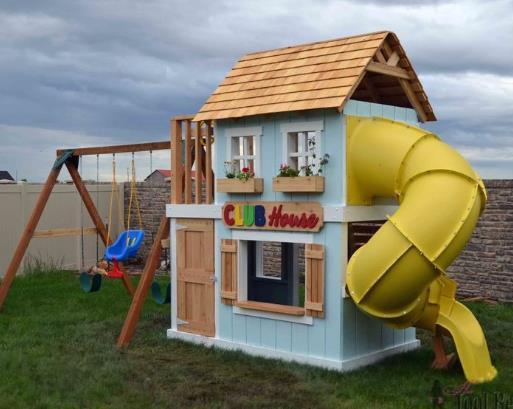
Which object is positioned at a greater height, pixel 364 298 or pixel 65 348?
pixel 364 298

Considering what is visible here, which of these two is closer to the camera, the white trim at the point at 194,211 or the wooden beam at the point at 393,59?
the wooden beam at the point at 393,59

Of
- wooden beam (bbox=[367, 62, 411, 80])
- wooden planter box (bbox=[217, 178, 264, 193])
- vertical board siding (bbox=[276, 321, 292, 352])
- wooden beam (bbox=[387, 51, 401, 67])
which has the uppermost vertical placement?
wooden beam (bbox=[387, 51, 401, 67])

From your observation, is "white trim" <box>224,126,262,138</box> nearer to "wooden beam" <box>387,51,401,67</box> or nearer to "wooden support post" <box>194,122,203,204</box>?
"wooden support post" <box>194,122,203,204</box>

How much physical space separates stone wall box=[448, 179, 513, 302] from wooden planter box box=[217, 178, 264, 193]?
540cm

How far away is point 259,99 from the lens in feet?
28.2

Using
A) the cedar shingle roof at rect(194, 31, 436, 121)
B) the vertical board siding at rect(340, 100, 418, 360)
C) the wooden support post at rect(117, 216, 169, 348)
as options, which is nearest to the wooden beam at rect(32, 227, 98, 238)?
the wooden support post at rect(117, 216, 169, 348)

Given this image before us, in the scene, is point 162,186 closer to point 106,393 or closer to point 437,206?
point 106,393

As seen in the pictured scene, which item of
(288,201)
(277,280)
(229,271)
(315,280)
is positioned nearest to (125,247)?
(277,280)

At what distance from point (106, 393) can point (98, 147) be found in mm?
5085

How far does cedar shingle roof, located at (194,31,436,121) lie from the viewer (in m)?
8.00

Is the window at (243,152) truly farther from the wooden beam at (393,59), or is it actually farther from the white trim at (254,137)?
the wooden beam at (393,59)

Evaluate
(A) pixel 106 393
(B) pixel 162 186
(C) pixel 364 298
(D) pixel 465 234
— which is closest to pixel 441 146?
(D) pixel 465 234

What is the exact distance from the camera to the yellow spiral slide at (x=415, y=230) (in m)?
6.52
